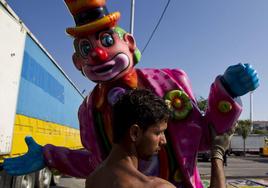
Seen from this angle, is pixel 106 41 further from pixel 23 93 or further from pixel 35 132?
pixel 35 132

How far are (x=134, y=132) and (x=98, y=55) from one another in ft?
3.85

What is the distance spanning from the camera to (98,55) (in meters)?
2.70

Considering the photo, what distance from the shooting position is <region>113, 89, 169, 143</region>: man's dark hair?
1629mm

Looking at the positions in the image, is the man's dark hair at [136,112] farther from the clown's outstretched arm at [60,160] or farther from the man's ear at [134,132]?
the clown's outstretched arm at [60,160]

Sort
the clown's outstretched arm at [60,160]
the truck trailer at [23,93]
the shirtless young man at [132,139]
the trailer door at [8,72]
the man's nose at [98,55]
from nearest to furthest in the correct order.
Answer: the shirtless young man at [132,139] → the man's nose at [98,55] → the clown's outstretched arm at [60,160] → the trailer door at [8,72] → the truck trailer at [23,93]

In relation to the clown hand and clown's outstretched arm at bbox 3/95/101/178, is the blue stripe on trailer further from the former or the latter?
the clown hand

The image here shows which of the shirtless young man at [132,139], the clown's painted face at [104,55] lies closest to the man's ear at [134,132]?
the shirtless young man at [132,139]

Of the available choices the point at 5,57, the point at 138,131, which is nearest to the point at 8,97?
the point at 5,57

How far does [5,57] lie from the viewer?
505 centimetres

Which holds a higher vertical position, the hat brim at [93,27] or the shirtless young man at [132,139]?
the hat brim at [93,27]

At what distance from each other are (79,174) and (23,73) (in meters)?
3.38

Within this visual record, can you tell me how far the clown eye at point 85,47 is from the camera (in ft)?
9.22

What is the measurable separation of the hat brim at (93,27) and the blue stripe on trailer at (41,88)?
334 cm

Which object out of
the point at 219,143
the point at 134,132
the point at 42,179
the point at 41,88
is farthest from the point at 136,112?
the point at 42,179
